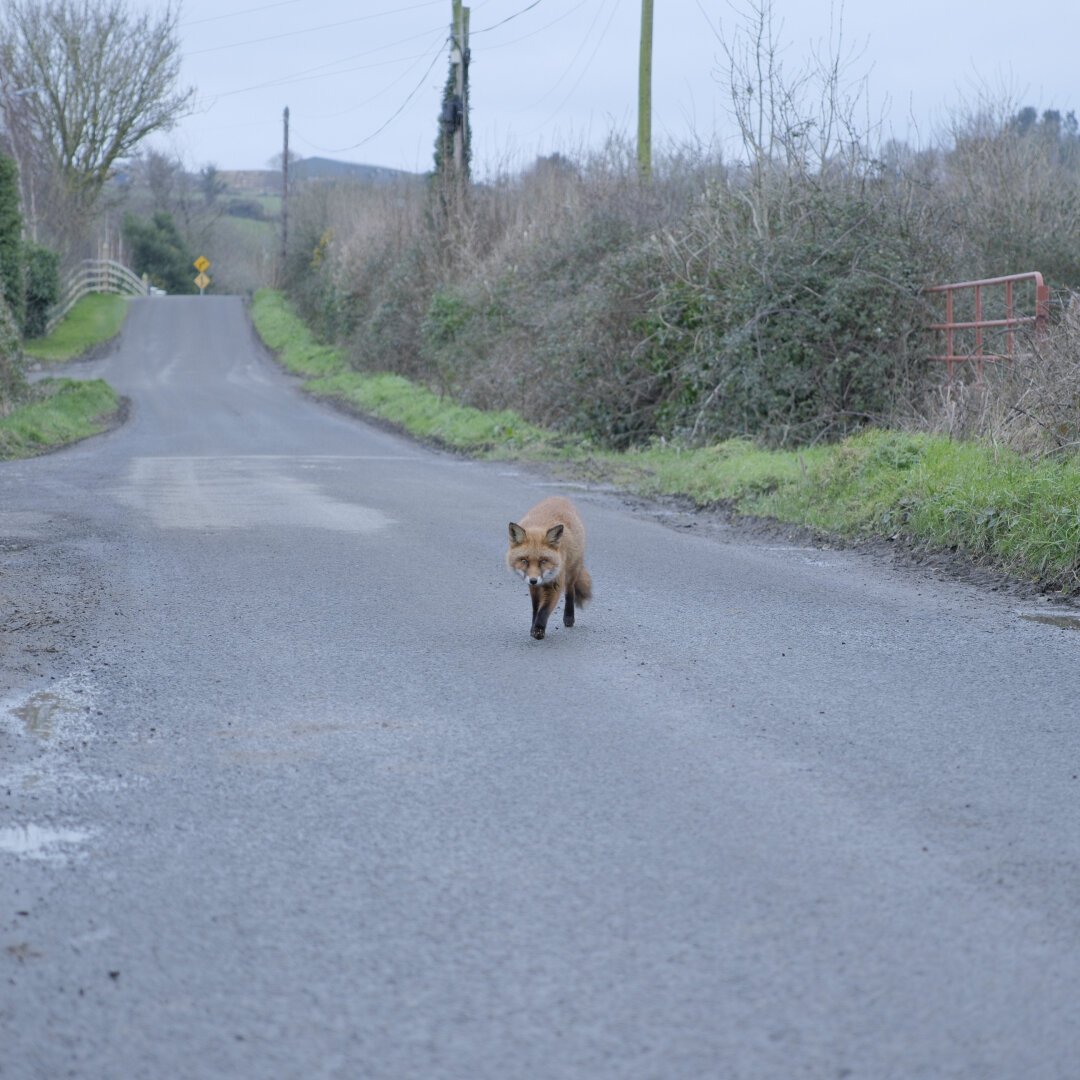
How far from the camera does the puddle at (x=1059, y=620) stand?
27.8 feet

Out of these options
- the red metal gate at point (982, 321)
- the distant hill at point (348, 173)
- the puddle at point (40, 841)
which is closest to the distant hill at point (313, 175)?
the distant hill at point (348, 173)

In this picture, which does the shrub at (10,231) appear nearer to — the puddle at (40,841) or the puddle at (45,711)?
the puddle at (45,711)

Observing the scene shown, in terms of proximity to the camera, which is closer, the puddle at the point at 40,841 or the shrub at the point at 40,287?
the puddle at the point at 40,841

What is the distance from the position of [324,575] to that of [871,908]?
671 cm

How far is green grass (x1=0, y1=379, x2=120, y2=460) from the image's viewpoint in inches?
896

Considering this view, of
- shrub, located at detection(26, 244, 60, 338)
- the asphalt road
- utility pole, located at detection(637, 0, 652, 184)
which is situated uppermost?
utility pole, located at detection(637, 0, 652, 184)

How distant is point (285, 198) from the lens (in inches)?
2869

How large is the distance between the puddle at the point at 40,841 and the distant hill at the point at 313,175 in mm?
43250

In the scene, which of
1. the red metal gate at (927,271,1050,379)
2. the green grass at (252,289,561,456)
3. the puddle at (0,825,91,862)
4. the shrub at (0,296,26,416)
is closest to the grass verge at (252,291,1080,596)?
the green grass at (252,289,561,456)

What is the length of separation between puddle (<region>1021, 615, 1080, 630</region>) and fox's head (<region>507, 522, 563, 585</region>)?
302 cm

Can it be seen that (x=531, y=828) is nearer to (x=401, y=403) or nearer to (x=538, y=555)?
(x=538, y=555)

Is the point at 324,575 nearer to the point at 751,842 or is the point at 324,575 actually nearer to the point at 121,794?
the point at 121,794

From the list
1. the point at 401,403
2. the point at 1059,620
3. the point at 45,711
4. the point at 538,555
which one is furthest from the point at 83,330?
the point at 45,711

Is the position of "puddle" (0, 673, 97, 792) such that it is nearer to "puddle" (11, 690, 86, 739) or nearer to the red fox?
"puddle" (11, 690, 86, 739)
